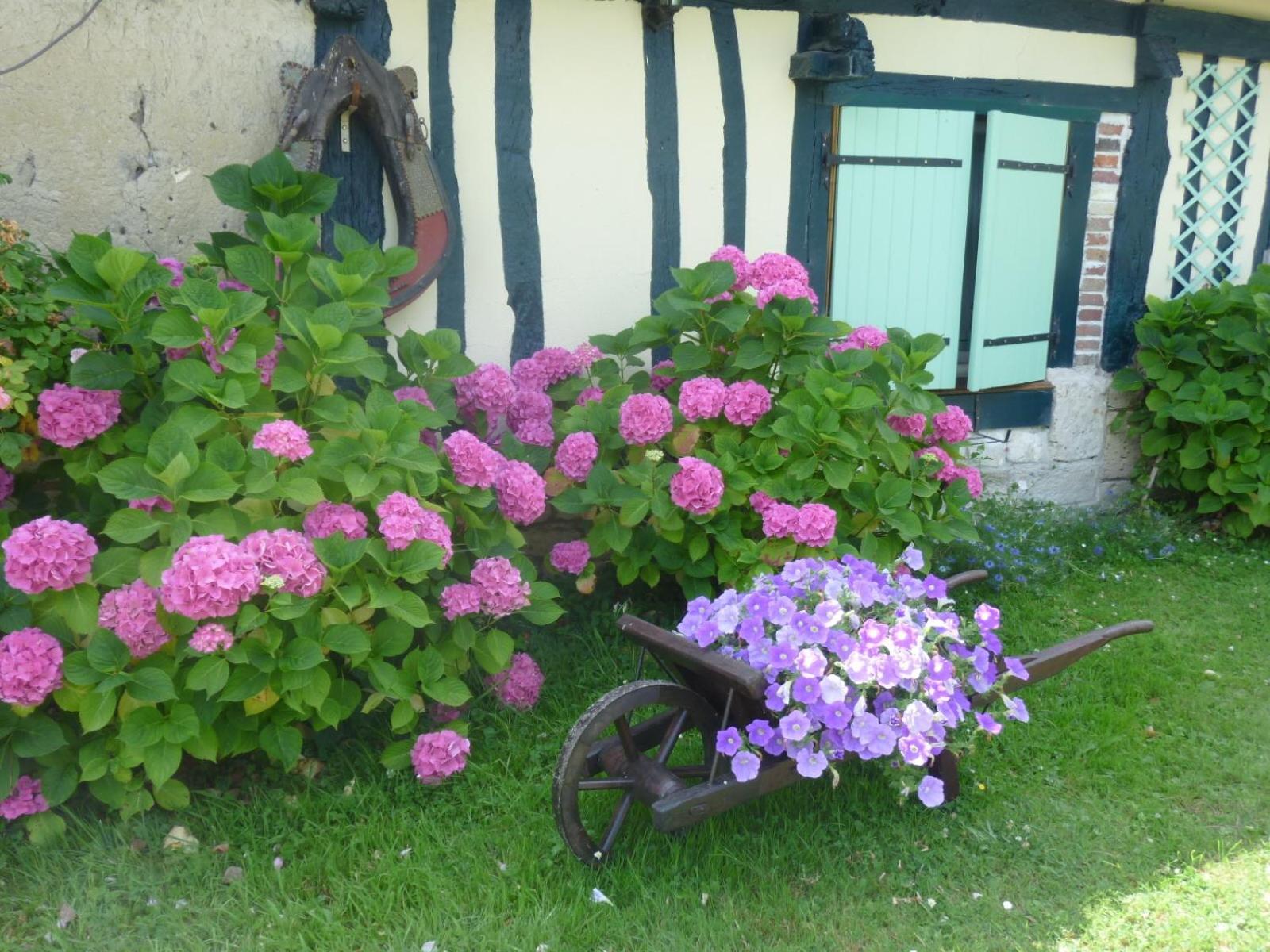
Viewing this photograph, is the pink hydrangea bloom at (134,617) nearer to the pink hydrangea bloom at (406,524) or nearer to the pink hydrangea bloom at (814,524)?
the pink hydrangea bloom at (406,524)

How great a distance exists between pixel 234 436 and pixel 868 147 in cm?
304

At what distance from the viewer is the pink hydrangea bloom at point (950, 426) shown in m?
3.72

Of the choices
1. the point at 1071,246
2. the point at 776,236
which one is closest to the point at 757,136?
the point at 776,236

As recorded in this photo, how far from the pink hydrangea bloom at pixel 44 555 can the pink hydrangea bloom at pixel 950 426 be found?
2635 millimetres

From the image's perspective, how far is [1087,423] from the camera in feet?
17.9

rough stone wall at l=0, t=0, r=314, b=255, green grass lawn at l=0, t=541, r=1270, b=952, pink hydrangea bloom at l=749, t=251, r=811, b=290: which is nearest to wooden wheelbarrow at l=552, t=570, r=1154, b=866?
green grass lawn at l=0, t=541, r=1270, b=952

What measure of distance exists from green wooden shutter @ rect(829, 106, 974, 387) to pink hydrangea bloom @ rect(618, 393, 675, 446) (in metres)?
1.59

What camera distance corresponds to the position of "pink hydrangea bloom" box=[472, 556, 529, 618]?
111 inches

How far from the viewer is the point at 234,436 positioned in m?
2.54

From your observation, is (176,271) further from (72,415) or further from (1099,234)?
(1099,234)

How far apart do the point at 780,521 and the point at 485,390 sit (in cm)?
99

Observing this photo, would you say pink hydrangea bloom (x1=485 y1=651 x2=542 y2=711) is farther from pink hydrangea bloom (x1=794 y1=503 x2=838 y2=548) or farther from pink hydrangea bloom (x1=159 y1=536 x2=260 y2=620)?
pink hydrangea bloom (x1=159 y1=536 x2=260 y2=620)

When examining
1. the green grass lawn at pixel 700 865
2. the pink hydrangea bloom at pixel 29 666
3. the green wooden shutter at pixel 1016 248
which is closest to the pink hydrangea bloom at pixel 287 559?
the pink hydrangea bloom at pixel 29 666

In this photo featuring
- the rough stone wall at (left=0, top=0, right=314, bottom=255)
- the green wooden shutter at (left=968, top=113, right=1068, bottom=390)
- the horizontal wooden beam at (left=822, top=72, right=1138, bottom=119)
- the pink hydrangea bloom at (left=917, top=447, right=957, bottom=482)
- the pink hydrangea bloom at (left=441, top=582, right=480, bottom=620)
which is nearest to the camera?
the pink hydrangea bloom at (left=441, top=582, right=480, bottom=620)
